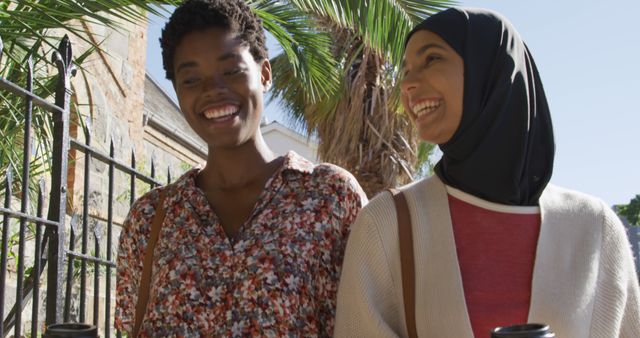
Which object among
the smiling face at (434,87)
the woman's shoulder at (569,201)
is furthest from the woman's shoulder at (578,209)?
the smiling face at (434,87)

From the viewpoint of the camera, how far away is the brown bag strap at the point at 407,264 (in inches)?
86.1

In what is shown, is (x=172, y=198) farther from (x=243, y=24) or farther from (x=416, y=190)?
(x=416, y=190)

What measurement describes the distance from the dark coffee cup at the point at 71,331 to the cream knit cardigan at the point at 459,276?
66 cm

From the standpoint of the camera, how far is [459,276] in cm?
219

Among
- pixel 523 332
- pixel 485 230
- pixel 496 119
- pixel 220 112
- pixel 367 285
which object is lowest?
pixel 523 332

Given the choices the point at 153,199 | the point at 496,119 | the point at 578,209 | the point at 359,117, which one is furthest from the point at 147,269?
the point at 359,117

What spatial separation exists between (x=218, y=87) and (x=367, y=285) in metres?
0.73

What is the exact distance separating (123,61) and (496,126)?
24.2 ft

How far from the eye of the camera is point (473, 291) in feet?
7.16

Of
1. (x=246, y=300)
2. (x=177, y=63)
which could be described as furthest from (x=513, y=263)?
(x=177, y=63)

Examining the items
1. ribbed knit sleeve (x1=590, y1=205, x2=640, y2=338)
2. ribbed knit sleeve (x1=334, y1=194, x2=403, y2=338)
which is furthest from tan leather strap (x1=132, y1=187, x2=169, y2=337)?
ribbed knit sleeve (x1=590, y1=205, x2=640, y2=338)

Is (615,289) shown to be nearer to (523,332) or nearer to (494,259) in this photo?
(494,259)

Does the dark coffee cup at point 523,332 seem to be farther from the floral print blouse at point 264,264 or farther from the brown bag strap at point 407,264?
the floral print blouse at point 264,264

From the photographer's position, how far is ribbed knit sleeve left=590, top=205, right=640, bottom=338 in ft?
7.22
